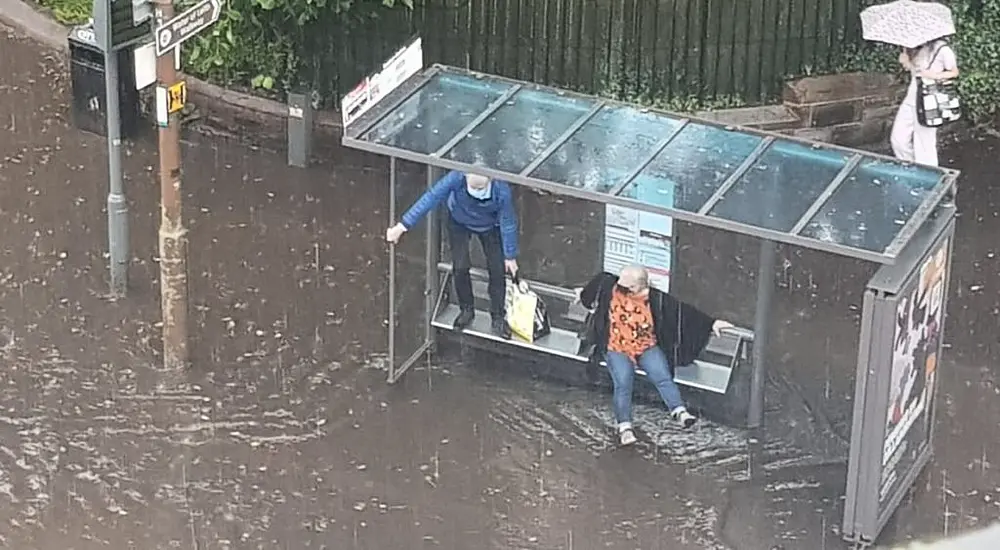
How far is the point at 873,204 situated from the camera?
9102 millimetres

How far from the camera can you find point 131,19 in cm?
1079

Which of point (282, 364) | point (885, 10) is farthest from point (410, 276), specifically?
point (885, 10)

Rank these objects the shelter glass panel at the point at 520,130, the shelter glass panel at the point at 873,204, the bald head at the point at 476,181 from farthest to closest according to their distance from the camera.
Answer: the bald head at the point at 476,181 → the shelter glass panel at the point at 520,130 → the shelter glass panel at the point at 873,204

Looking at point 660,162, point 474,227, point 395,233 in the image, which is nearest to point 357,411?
point 395,233

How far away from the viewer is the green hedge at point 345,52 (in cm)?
1412

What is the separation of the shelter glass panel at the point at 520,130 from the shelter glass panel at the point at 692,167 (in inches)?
25.4

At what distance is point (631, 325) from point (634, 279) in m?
0.30

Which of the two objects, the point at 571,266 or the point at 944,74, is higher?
the point at 944,74

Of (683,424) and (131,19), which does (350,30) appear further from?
(683,424)

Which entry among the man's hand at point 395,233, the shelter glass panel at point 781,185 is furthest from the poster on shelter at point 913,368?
the man's hand at point 395,233

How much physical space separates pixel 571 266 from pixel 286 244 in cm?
200

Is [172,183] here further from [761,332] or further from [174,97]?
[761,332]

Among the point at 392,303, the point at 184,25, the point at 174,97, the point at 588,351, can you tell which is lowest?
the point at 588,351

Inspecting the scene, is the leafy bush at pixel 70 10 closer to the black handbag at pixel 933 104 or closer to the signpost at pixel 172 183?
the signpost at pixel 172 183
